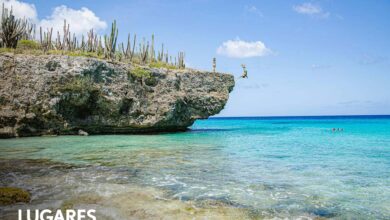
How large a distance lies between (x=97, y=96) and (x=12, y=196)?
19273 mm

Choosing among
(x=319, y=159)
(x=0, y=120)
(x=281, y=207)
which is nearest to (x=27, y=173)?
(x=281, y=207)

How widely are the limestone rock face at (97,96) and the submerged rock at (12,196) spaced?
17510mm

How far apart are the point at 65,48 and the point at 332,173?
24012 millimetres

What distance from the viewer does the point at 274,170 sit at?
401 inches

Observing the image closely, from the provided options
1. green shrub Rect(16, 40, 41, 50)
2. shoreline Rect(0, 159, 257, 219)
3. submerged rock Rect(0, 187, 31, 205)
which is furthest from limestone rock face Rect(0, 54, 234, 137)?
submerged rock Rect(0, 187, 31, 205)

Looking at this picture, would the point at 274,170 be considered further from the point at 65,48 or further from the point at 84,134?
the point at 65,48

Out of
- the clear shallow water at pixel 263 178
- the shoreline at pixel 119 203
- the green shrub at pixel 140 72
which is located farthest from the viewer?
the green shrub at pixel 140 72

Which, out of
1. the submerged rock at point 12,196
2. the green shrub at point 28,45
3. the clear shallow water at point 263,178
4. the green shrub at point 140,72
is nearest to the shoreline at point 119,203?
the submerged rock at point 12,196

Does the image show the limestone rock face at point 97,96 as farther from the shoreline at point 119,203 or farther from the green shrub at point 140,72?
the shoreline at point 119,203

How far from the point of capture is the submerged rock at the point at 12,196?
19.8ft

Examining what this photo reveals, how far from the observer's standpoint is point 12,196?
6.20 metres

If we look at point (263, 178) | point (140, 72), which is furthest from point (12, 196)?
point (140, 72)

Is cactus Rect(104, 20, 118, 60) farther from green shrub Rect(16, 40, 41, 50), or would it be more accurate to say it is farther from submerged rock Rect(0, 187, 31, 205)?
submerged rock Rect(0, 187, 31, 205)

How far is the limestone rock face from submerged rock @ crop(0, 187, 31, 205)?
1751 cm
